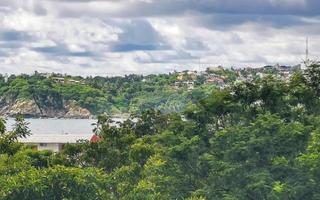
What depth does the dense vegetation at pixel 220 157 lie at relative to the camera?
128 ft

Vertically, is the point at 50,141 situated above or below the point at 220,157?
below

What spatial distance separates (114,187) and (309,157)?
43.3ft

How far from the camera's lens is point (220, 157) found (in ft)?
139

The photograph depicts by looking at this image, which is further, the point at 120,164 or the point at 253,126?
the point at 120,164

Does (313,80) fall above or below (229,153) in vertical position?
above

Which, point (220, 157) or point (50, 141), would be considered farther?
point (50, 141)

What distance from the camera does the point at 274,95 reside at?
44.4 m

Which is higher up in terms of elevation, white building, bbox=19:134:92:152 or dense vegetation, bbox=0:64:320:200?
dense vegetation, bbox=0:64:320:200

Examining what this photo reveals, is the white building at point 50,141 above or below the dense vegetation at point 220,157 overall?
below

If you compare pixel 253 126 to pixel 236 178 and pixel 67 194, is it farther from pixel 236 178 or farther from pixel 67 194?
pixel 67 194

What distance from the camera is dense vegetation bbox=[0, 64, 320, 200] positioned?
39.1 meters

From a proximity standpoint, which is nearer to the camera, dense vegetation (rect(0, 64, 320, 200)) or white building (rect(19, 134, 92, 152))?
dense vegetation (rect(0, 64, 320, 200))

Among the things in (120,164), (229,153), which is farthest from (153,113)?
(229,153)

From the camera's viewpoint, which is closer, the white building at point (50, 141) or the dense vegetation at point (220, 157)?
the dense vegetation at point (220, 157)
